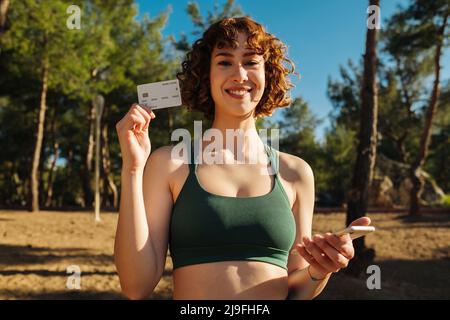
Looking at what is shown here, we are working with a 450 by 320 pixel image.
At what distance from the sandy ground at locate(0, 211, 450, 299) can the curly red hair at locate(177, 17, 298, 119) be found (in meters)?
5.61

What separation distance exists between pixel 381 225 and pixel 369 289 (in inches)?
276

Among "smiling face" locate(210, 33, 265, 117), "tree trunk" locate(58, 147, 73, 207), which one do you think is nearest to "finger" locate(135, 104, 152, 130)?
"smiling face" locate(210, 33, 265, 117)

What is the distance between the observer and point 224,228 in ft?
4.81

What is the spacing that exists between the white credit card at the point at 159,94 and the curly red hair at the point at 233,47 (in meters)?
0.25

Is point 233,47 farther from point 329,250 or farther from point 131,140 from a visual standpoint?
point 329,250

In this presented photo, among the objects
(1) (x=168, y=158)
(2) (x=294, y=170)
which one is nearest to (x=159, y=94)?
(1) (x=168, y=158)

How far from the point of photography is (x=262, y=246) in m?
1.53

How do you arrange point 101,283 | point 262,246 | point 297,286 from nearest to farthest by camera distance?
1. point 262,246
2. point 297,286
3. point 101,283

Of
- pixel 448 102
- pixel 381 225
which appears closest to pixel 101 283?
pixel 381 225

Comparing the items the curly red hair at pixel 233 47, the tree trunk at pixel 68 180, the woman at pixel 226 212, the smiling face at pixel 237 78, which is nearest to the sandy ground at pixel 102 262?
the curly red hair at pixel 233 47

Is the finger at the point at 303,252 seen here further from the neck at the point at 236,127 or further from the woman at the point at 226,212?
the neck at the point at 236,127

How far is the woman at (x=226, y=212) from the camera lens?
1.45 metres
